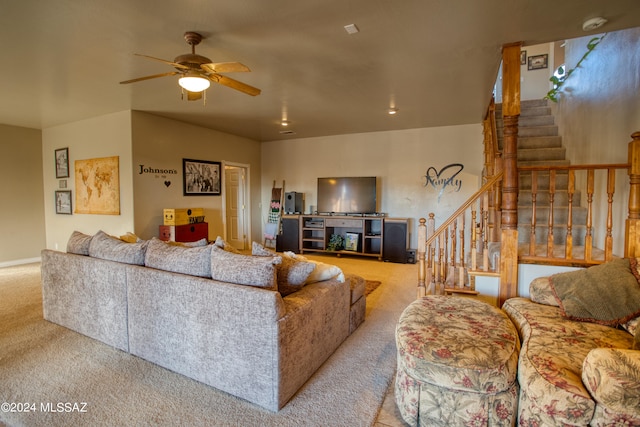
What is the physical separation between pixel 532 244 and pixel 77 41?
13.4 ft

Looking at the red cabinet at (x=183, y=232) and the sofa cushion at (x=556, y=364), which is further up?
the red cabinet at (x=183, y=232)

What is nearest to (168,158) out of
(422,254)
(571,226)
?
(422,254)

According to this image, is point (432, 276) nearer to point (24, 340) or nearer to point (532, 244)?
point (532, 244)

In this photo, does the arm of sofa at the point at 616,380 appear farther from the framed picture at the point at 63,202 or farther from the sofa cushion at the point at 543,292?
the framed picture at the point at 63,202

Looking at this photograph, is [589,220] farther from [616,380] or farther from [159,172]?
[159,172]

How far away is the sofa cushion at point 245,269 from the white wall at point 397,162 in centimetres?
456

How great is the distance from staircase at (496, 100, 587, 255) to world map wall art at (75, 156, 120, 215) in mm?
5277

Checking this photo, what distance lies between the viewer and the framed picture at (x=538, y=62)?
20.6 feet

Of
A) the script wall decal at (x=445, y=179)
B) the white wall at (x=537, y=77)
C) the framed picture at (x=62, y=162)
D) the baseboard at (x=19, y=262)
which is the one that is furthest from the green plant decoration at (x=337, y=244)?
the baseboard at (x=19, y=262)

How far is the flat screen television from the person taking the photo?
6035mm

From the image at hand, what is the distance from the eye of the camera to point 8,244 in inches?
213

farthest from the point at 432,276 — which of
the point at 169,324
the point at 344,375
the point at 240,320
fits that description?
the point at 169,324

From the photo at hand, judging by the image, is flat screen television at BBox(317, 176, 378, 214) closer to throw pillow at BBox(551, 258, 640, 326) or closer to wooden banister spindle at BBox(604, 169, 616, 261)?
wooden banister spindle at BBox(604, 169, 616, 261)

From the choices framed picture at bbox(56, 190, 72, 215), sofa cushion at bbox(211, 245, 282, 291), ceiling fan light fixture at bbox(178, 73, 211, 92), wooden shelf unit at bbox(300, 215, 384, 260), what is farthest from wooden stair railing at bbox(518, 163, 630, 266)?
framed picture at bbox(56, 190, 72, 215)
